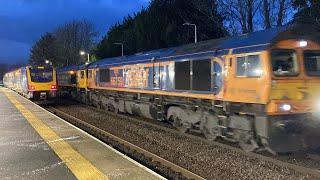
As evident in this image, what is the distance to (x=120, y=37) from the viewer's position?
231 ft

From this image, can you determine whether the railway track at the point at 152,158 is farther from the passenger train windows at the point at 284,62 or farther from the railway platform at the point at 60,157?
the passenger train windows at the point at 284,62

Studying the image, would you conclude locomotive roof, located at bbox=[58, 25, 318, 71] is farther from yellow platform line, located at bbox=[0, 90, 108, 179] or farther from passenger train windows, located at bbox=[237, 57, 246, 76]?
yellow platform line, located at bbox=[0, 90, 108, 179]

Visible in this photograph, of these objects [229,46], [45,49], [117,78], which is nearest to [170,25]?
[117,78]

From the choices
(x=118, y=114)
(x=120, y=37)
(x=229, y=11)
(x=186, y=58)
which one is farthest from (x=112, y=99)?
(x=120, y=37)

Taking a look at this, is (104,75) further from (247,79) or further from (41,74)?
(247,79)

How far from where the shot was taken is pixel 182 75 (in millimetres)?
16578

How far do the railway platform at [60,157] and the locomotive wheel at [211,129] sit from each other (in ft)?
10.8

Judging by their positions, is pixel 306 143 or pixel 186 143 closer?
pixel 306 143

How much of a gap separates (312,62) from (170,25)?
44.3 m

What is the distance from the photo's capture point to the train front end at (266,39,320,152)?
37.8 ft

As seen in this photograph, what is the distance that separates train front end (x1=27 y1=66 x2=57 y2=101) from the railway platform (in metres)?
19.0

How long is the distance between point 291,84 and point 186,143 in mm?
4099

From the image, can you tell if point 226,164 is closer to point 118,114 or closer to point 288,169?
point 288,169

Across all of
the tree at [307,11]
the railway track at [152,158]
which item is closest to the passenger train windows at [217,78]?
the railway track at [152,158]
